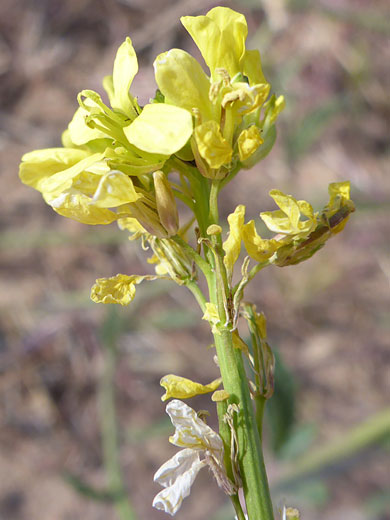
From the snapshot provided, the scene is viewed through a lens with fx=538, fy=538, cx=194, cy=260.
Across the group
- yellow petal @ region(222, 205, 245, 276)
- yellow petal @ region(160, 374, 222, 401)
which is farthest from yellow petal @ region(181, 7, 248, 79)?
yellow petal @ region(160, 374, 222, 401)

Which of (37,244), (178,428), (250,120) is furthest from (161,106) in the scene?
(37,244)

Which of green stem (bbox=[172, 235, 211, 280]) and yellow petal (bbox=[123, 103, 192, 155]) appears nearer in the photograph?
yellow petal (bbox=[123, 103, 192, 155])

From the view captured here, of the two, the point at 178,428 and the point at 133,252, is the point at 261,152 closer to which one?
the point at 178,428

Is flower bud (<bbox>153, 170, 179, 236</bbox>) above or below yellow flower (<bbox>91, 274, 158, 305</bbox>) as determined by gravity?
above

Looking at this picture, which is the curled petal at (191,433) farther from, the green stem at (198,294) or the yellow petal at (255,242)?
the yellow petal at (255,242)

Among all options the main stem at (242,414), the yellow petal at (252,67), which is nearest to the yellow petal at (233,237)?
the main stem at (242,414)

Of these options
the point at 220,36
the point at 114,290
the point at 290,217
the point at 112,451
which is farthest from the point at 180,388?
A: the point at 112,451

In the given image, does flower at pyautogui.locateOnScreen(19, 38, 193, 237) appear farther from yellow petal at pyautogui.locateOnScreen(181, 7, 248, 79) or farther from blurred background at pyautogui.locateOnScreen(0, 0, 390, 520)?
blurred background at pyautogui.locateOnScreen(0, 0, 390, 520)
